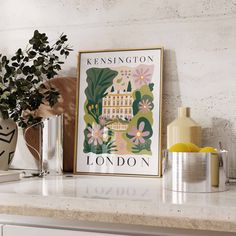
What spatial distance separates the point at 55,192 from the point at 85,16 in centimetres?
80

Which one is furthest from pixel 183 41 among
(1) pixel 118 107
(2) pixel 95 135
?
(2) pixel 95 135

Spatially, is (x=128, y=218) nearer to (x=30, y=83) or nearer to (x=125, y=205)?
(x=125, y=205)

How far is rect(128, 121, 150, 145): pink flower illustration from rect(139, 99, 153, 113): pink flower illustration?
0.14ft

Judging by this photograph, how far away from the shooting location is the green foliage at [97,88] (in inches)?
62.8

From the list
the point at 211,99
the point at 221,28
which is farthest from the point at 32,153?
the point at 221,28

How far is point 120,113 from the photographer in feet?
5.13

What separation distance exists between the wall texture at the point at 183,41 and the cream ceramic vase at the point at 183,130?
0.11 meters

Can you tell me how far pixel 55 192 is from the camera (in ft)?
3.71

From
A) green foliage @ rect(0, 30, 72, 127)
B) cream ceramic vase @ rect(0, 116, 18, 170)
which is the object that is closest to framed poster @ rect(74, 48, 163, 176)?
green foliage @ rect(0, 30, 72, 127)

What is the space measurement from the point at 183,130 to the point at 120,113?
0.83ft

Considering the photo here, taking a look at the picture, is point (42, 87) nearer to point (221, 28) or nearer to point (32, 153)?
point (32, 153)

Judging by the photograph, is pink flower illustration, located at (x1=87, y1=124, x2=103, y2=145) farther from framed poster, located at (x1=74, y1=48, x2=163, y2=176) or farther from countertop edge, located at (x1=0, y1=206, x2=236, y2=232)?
countertop edge, located at (x1=0, y1=206, x2=236, y2=232)

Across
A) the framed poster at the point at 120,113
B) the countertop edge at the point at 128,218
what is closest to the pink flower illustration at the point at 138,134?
the framed poster at the point at 120,113

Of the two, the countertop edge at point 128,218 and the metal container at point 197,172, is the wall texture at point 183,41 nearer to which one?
the metal container at point 197,172
